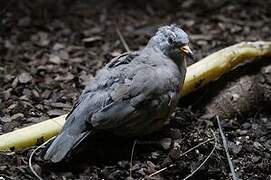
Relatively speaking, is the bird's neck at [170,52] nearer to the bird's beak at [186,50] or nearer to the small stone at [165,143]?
the bird's beak at [186,50]

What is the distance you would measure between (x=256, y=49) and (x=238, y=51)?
0.64 feet

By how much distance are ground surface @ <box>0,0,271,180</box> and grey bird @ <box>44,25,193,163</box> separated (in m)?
0.19

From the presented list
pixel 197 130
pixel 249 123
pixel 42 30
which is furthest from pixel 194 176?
pixel 42 30

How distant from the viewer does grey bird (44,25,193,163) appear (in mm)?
3328

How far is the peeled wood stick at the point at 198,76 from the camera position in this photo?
348 centimetres

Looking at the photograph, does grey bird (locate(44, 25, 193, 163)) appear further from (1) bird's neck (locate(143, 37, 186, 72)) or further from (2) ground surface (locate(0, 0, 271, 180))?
(2) ground surface (locate(0, 0, 271, 180))

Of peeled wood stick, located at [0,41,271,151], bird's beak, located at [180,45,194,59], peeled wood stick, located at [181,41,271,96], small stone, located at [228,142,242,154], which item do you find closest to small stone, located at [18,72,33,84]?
peeled wood stick, located at [0,41,271,151]

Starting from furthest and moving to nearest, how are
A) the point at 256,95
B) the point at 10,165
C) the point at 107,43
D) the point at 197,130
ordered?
the point at 107,43
the point at 256,95
the point at 197,130
the point at 10,165

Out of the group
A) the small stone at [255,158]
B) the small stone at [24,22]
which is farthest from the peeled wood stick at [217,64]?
the small stone at [24,22]

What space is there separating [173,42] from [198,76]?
470mm

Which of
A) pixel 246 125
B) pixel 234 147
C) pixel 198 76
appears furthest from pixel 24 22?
pixel 234 147

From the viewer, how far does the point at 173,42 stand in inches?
142

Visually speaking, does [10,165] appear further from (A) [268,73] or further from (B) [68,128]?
(A) [268,73]

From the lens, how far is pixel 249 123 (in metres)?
3.99
